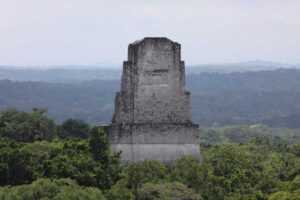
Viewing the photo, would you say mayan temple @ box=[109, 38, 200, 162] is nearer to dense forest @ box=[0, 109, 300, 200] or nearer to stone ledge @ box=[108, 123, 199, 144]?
stone ledge @ box=[108, 123, 199, 144]

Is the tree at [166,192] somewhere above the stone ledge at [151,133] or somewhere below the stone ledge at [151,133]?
below

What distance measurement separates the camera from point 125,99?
1170 inches

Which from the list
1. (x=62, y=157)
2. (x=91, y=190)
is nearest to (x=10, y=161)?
(x=62, y=157)

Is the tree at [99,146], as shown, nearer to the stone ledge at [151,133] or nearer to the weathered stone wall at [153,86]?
the stone ledge at [151,133]

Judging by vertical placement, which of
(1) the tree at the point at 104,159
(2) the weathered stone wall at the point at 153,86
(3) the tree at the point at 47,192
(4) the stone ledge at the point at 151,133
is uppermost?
(2) the weathered stone wall at the point at 153,86

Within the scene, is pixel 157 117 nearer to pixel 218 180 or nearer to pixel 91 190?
pixel 218 180

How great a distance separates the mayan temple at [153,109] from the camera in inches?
1165

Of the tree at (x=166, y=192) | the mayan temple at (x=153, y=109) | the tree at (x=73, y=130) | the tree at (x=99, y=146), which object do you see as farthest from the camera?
the tree at (x=73, y=130)

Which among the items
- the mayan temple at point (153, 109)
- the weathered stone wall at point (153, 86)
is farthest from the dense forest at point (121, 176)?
the weathered stone wall at point (153, 86)

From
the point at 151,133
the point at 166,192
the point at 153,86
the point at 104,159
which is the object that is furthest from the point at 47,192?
the point at 153,86

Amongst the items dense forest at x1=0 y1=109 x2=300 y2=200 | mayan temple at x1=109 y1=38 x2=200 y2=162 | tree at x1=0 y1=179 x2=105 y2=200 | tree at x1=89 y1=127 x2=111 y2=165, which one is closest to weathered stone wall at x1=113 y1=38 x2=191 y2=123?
mayan temple at x1=109 y1=38 x2=200 y2=162

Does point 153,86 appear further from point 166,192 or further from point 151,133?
point 166,192

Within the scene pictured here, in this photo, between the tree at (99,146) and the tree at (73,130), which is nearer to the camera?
the tree at (99,146)

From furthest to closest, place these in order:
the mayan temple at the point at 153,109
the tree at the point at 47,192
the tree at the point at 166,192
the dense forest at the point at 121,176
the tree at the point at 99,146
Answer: the mayan temple at the point at 153,109
the tree at the point at 99,146
the tree at the point at 166,192
the dense forest at the point at 121,176
the tree at the point at 47,192
